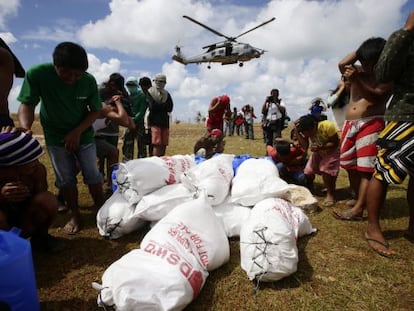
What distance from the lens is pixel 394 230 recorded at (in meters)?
2.45

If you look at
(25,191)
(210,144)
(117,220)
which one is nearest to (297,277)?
(117,220)

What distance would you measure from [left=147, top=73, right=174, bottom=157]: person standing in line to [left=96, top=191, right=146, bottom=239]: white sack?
2363mm

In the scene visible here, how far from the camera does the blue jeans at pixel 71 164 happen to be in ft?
8.04

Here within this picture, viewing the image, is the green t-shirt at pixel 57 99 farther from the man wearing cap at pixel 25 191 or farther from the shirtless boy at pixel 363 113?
the shirtless boy at pixel 363 113

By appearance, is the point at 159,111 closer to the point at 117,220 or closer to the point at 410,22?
the point at 117,220

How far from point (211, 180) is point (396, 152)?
141cm

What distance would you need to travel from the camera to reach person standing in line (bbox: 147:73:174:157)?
4.59 metres

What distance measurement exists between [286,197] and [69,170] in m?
2.00

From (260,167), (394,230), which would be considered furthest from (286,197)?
(394,230)

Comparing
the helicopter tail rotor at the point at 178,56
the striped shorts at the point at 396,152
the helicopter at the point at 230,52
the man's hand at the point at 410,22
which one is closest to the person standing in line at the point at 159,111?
the striped shorts at the point at 396,152

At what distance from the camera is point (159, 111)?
462 cm

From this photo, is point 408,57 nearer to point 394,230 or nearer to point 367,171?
point 367,171

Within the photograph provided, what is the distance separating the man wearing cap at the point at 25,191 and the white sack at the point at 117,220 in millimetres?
349

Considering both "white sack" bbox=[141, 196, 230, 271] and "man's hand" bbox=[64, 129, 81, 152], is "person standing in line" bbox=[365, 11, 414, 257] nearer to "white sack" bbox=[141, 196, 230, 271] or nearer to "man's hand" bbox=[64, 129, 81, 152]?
"white sack" bbox=[141, 196, 230, 271]
